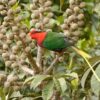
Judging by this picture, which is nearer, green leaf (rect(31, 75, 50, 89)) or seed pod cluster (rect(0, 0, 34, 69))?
green leaf (rect(31, 75, 50, 89))

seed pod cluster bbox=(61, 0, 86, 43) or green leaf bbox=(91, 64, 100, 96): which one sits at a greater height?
seed pod cluster bbox=(61, 0, 86, 43)

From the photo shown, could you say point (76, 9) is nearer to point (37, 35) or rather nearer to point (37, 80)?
point (37, 35)

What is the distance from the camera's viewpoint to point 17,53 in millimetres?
1192

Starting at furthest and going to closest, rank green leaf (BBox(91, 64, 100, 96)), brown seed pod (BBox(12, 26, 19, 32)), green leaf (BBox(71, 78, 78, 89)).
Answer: green leaf (BBox(71, 78, 78, 89)) → brown seed pod (BBox(12, 26, 19, 32)) → green leaf (BBox(91, 64, 100, 96))

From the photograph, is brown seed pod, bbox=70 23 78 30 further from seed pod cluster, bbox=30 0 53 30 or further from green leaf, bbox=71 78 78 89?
green leaf, bbox=71 78 78 89

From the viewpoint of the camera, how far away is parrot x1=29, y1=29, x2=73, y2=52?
3.72 ft

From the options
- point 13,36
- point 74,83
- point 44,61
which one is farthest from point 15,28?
point 74,83

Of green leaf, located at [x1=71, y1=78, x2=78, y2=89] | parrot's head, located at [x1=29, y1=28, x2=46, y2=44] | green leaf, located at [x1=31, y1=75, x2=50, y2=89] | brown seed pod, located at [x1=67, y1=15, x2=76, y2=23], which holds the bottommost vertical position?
green leaf, located at [x1=71, y1=78, x2=78, y2=89]

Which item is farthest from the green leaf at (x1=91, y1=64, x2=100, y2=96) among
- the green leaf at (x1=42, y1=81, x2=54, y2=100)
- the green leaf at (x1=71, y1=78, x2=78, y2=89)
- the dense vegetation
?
the green leaf at (x1=71, y1=78, x2=78, y2=89)

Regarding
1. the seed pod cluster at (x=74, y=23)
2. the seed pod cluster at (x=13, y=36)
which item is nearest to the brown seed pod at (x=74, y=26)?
the seed pod cluster at (x=74, y=23)

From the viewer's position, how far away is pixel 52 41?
1142 millimetres

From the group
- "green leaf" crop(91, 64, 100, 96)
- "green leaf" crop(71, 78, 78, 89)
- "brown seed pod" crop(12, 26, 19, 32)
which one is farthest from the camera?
"green leaf" crop(71, 78, 78, 89)

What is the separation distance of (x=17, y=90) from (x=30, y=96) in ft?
0.36

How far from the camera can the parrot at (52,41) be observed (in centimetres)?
113
